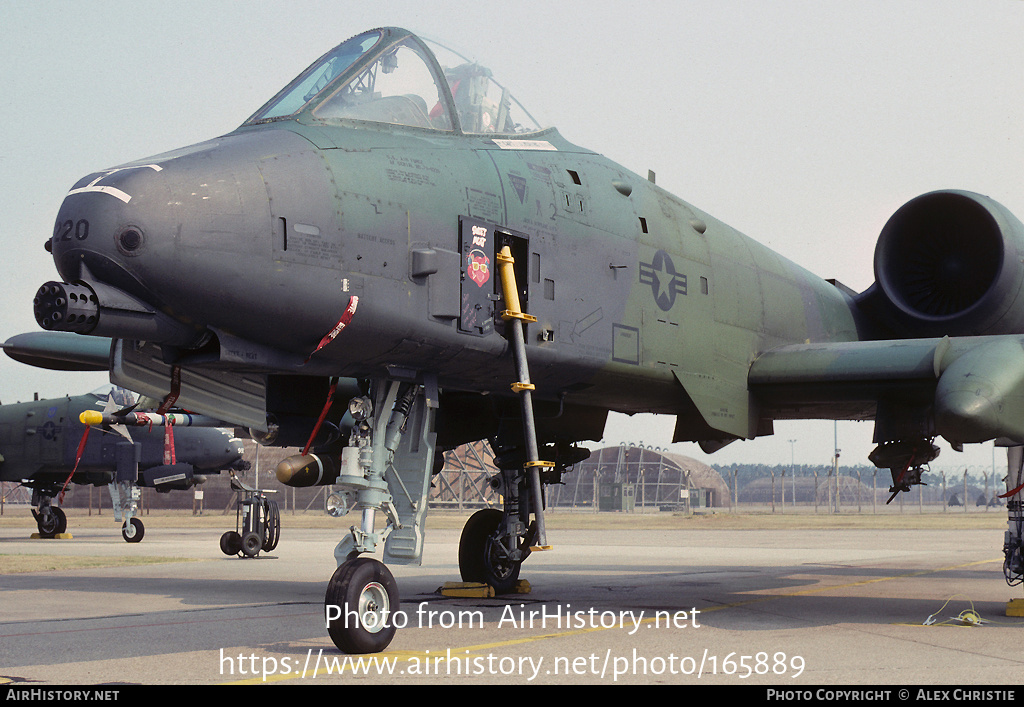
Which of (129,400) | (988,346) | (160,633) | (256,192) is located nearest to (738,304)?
(988,346)

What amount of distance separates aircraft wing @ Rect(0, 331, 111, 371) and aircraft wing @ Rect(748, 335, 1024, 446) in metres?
7.47

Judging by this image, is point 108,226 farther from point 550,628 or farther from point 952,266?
point 952,266

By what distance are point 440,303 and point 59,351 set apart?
6161mm

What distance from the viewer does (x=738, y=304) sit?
427 inches

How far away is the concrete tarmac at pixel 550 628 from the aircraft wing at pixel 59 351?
2.82 m

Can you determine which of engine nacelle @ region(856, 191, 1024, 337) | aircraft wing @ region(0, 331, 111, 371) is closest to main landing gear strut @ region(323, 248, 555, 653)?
aircraft wing @ region(0, 331, 111, 371)

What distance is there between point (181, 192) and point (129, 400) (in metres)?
21.2

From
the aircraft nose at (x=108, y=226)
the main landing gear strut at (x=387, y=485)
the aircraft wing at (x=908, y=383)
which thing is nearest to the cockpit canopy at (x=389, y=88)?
the main landing gear strut at (x=387, y=485)

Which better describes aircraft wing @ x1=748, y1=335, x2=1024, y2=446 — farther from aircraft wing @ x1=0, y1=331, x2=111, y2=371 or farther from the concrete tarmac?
aircraft wing @ x1=0, y1=331, x2=111, y2=371

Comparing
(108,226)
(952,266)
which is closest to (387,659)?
(108,226)

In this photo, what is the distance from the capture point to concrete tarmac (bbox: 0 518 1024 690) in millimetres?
6352

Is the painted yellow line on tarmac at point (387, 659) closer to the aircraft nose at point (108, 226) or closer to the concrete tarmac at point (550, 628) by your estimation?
the concrete tarmac at point (550, 628)

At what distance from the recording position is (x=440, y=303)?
7.53m

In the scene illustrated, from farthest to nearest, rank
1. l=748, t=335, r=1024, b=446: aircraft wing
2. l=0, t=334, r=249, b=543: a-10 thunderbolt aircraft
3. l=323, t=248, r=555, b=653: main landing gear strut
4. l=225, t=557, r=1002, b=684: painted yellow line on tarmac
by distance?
l=0, t=334, r=249, b=543: a-10 thunderbolt aircraft < l=748, t=335, r=1024, b=446: aircraft wing < l=323, t=248, r=555, b=653: main landing gear strut < l=225, t=557, r=1002, b=684: painted yellow line on tarmac
